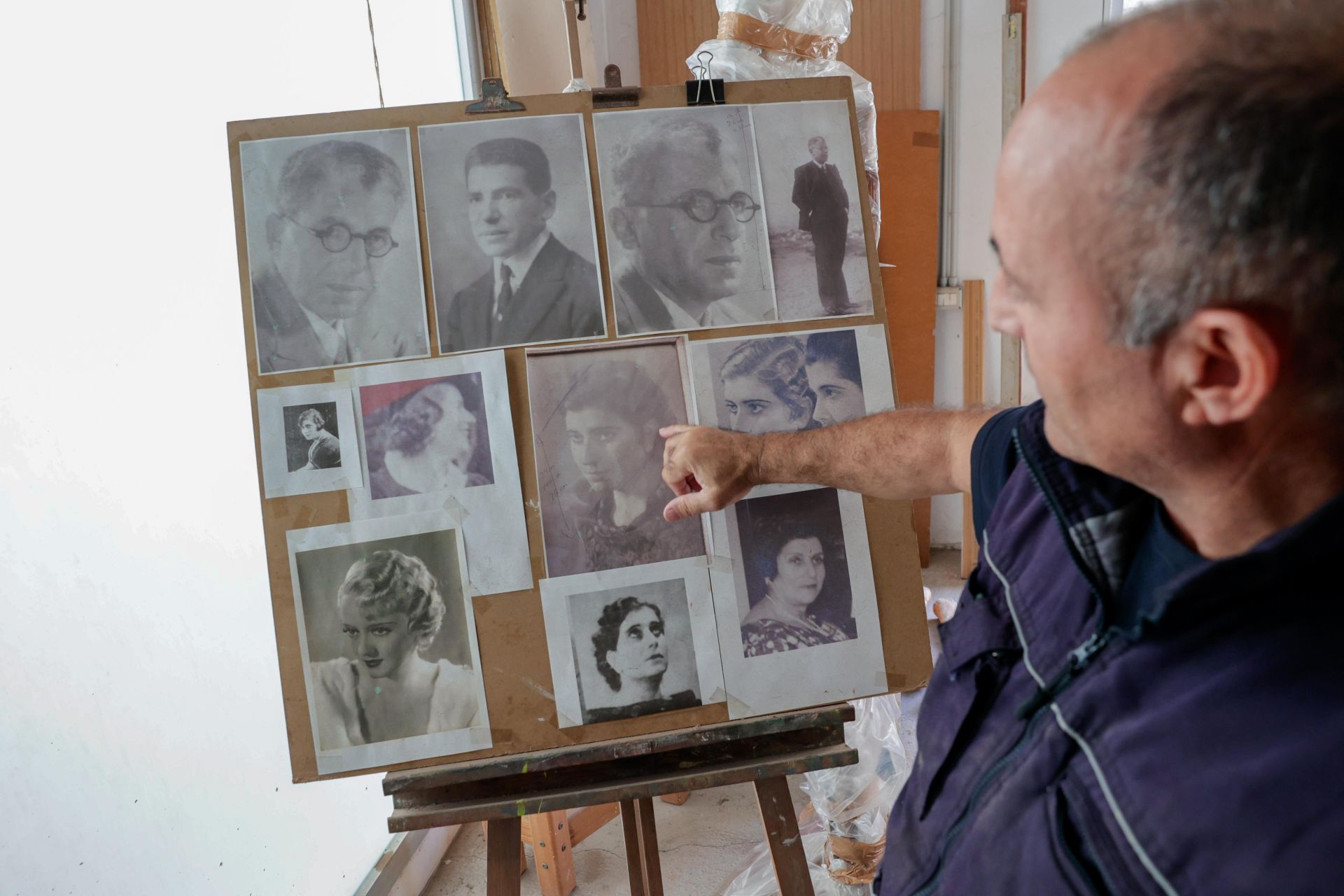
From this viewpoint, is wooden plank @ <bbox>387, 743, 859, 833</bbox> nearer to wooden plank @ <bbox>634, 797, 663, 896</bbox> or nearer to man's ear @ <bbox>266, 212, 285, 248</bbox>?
wooden plank @ <bbox>634, 797, 663, 896</bbox>

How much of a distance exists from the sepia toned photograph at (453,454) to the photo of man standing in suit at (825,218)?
1.74 feet

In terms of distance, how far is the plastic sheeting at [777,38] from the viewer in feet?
6.62

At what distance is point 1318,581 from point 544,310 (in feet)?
3.30

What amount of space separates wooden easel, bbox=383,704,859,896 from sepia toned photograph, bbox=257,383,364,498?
446 millimetres

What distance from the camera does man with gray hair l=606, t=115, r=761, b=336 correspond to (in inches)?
53.1

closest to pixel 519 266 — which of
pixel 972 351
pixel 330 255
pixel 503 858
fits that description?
pixel 330 255

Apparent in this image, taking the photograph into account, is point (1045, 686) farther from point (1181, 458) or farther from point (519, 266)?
point (519, 266)

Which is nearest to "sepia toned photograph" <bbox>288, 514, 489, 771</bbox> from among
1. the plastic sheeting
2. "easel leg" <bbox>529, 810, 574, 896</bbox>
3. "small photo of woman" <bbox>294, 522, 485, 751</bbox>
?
"small photo of woman" <bbox>294, 522, 485, 751</bbox>

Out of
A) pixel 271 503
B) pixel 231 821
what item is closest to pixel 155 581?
pixel 271 503

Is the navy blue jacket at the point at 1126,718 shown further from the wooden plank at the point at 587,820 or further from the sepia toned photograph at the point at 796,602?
the wooden plank at the point at 587,820

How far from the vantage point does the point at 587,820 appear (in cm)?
230

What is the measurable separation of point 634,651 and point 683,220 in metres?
0.67

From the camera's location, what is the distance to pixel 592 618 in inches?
51.6

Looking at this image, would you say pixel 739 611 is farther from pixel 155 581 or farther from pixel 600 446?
pixel 155 581
